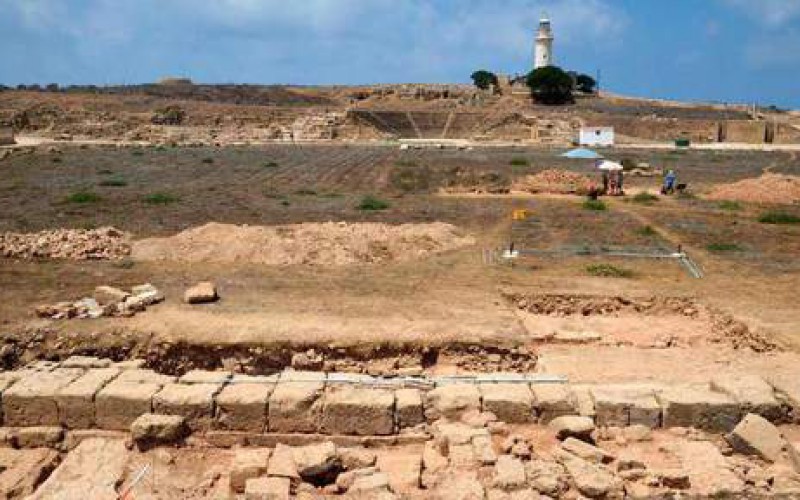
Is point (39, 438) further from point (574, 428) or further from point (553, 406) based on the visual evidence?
point (574, 428)

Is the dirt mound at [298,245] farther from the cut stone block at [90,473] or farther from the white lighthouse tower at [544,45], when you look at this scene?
the white lighthouse tower at [544,45]

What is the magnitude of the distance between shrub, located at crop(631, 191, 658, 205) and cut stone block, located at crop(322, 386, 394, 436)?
1959 centimetres

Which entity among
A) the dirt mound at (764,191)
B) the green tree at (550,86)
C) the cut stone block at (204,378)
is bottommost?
the cut stone block at (204,378)

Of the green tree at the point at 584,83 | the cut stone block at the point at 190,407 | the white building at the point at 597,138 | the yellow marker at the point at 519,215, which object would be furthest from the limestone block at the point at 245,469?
the green tree at the point at 584,83

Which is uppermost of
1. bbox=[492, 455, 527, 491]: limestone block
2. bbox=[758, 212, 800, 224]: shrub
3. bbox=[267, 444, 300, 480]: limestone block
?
bbox=[758, 212, 800, 224]: shrub

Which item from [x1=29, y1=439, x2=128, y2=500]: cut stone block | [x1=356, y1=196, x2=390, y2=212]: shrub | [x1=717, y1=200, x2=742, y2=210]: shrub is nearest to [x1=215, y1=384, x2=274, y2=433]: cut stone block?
[x1=29, y1=439, x2=128, y2=500]: cut stone block

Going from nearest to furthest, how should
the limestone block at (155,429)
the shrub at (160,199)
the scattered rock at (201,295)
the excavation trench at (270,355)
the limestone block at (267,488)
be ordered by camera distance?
the limestone block at (267,488), the limestone block at (155,429), the excavation trench at (270,355), the scattered rock at (201,295), the shrub at (160,199)

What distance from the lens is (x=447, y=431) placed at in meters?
8.03

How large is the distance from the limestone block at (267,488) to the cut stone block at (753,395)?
516 centimetres

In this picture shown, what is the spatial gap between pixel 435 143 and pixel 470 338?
146ft

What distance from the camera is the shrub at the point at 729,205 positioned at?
24.6 metres

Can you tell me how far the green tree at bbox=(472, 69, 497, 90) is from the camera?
94.6 metres

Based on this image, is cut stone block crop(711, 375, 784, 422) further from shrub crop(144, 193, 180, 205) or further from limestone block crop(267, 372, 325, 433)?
shrub crop(144, 193, 180, 205)

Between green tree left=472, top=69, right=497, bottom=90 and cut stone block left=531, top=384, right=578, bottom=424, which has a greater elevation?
green tree left=472, top=69, right=497, bottom=90
